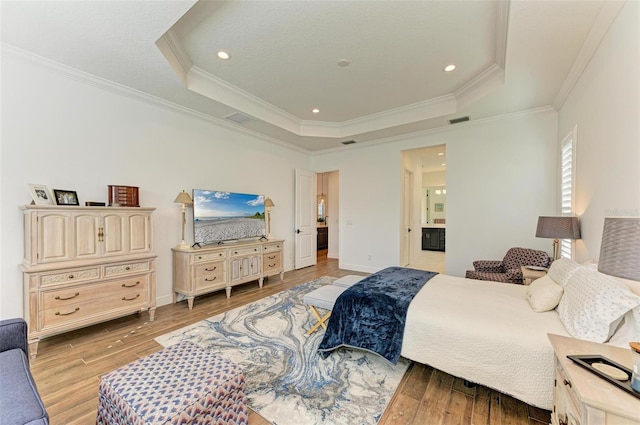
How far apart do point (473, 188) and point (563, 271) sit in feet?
8.92

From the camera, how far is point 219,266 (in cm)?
406

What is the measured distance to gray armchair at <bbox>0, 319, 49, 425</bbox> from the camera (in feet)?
3.46

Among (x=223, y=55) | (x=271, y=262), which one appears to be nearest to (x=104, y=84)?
(x=223, y=55)

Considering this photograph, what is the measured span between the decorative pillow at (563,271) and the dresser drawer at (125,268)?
4265mm

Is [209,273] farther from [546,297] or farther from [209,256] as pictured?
[546,297]

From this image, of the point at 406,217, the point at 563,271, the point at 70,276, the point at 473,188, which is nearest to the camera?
the point at 563,271

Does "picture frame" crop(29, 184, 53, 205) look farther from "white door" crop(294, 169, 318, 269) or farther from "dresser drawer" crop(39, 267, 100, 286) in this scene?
"white door" crop(294, 169, 318, 269)

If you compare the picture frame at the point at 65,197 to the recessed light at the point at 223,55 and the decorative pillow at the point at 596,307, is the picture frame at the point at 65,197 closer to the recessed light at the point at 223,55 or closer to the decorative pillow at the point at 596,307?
the recessed light at the point at 223,55

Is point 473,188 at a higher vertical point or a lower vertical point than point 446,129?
lower

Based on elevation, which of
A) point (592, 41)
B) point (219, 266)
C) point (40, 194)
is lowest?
point (219, 266)

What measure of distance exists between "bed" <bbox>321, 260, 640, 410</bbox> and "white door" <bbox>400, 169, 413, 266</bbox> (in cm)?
336

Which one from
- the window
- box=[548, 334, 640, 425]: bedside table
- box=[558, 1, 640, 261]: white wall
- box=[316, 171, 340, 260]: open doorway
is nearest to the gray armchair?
box=[548, 334, 640, 425]: bedside table

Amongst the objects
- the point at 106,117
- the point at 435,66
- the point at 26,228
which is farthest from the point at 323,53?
the point at 26,228

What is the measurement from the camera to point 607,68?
6.85 feet
